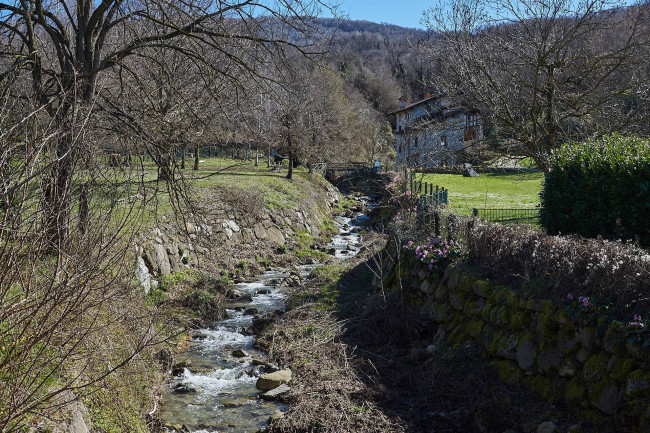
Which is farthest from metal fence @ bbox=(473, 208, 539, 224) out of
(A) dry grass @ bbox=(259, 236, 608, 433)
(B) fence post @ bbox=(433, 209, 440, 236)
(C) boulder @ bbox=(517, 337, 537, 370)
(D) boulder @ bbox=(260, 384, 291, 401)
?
(D) boulder @ bbox=(260, 384, 291, 401)

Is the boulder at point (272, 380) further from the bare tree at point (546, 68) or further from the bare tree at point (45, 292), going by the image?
the bare tree at point (546, 68)

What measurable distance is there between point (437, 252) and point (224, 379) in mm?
4468

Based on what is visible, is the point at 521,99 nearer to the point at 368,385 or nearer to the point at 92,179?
the point at 368,385

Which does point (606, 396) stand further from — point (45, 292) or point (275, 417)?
point (45, 292)

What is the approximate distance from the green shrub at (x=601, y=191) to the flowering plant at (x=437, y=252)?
1614 mm

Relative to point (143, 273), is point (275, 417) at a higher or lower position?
lower

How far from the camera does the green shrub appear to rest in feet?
23.8

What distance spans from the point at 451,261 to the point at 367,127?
4670 cm

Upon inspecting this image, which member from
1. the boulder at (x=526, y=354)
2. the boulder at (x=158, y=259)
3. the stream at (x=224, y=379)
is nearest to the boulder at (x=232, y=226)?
the stream at (x=224, y=379)

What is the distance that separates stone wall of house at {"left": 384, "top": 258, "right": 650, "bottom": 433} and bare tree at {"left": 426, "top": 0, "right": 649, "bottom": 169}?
4910 mm

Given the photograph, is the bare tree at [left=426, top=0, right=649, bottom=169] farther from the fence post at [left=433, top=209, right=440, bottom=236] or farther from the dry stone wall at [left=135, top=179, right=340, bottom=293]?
the dry stone wall at [left=135, top=179, right=340, bottom=293]

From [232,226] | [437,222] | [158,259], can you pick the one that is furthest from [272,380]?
[232,226]

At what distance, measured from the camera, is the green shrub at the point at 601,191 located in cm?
724

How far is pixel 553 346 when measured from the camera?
6434 millimetres
